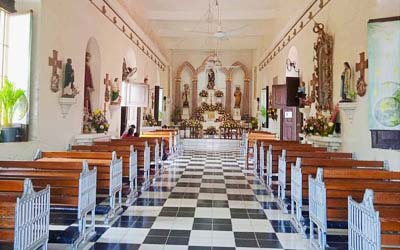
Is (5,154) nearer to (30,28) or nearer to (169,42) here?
(30,28)

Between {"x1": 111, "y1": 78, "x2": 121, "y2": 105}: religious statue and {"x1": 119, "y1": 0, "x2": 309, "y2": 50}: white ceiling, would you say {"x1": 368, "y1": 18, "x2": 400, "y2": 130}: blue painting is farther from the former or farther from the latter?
{"x1": 111, "y1": 78, "x2": 121, "y2": 105}: religious statue

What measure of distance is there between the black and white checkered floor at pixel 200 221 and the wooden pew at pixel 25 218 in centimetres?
107

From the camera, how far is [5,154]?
5047mm

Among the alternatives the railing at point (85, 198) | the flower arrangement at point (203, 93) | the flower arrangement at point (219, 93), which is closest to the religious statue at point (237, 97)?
the flower arrangement at point (219, 93)

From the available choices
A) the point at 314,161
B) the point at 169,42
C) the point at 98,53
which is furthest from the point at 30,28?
the point at 169,42

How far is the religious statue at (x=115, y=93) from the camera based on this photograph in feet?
32.2

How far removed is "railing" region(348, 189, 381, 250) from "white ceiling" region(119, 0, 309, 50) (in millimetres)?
8046

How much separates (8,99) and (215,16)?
10.2 m

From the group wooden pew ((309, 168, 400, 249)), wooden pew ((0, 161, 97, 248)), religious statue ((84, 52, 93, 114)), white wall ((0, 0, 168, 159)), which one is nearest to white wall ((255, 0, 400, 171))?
wooden pew ((309, 168, 400, 249))

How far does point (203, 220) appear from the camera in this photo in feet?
15.5

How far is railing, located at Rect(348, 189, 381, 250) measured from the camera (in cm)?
220

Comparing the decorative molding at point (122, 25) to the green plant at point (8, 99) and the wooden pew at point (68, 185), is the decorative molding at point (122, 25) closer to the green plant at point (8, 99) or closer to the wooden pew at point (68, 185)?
the green plant at point (8, 99)

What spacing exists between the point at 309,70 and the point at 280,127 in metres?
4.17

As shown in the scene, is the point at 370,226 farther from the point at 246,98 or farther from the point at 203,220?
the point at 246,98
